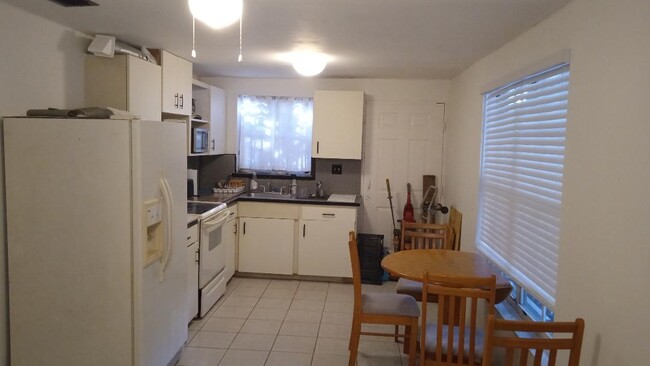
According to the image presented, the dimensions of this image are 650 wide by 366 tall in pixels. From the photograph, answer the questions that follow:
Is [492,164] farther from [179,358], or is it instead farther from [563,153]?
[179,358]

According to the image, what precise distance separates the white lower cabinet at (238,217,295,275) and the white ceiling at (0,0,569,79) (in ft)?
5.63

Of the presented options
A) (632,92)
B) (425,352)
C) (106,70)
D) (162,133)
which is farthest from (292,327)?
(632,92)

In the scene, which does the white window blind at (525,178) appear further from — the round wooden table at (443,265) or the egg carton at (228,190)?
the egg carton at (228,190)

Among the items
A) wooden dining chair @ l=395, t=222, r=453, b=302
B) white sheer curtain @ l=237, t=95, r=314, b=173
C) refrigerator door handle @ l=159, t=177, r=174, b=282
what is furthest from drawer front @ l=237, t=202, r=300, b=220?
refrigerator door handle @ l=159, t=177, r=174, b=282

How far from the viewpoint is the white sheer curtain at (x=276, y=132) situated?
5453mm

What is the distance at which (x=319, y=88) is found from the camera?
5.40 metres

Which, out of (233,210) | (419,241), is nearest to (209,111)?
(233,210)

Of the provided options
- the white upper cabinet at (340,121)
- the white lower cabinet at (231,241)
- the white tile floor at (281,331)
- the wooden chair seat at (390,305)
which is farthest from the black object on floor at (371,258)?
the wooden chair seat at (390,305)

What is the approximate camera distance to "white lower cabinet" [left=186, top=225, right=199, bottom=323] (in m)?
3.56

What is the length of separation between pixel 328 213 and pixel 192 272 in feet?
5.61

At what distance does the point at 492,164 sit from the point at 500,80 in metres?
0.64

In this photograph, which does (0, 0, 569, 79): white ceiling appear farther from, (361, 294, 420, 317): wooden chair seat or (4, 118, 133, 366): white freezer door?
(361, 294, 420, 317): wooden chair seat

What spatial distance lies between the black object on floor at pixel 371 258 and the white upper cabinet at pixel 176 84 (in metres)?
2.29

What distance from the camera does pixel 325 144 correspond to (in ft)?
16.9
